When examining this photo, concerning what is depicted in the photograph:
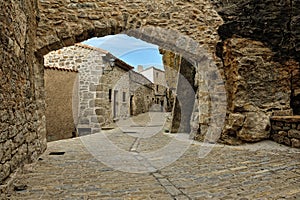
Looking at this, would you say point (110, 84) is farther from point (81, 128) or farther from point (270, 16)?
point (270, 16)

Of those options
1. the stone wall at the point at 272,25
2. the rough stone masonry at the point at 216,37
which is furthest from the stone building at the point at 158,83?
the stone wall at the point at 272,25

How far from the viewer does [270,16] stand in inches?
185

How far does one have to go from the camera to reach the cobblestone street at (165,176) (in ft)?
6.86

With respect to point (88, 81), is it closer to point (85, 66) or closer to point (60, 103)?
point (85, 66)

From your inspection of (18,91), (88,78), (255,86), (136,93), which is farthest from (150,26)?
(136,93)

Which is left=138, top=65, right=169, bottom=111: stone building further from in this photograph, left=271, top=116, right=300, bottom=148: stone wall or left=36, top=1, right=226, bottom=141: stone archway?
left=271, top=116, right=300, bottom=148: stone wall

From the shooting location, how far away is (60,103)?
7738 millimetres

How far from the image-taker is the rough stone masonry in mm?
4027

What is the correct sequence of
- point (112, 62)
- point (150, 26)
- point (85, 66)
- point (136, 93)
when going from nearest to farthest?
point (150, 26) < point (85, 66) < point (112, 62) < point (136, 93)

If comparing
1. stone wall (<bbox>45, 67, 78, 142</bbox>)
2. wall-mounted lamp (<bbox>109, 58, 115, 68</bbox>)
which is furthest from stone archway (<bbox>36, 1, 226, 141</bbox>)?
wall-mounted lamp (<bbox>109, 58, 115, 68</bbox>)

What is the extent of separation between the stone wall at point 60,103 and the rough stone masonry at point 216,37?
132 inches

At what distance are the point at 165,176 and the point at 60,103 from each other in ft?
19.8

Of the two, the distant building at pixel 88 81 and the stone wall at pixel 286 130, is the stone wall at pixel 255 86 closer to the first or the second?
the stone wall at pixel 286 130

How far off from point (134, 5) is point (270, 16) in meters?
2.76
